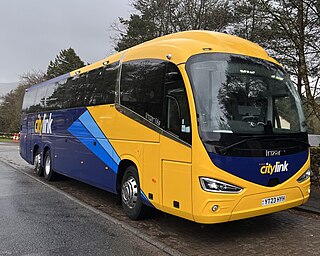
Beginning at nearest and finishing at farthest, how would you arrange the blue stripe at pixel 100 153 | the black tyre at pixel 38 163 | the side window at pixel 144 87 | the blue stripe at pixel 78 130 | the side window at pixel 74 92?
the side window at pixel 144 87 < the blue stripe at pixel 100 153 < the blue stripe at pixel 78 130 < the side window at pixel 74 92 < the black tyre at pixel 38 163

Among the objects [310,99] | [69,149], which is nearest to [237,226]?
[69,149]

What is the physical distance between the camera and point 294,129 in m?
5.73

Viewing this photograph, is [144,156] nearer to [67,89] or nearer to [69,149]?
[69,149]

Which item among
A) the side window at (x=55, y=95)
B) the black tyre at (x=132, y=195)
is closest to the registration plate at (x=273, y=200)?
the black tyre at (x=132, y=195)

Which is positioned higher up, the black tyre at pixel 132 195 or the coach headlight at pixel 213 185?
the coach headlight at pixel 213 185

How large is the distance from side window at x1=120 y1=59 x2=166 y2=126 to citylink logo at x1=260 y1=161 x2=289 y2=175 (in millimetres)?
1767

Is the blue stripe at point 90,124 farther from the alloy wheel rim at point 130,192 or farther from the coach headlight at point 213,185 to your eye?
the coach headlight at point 213,185

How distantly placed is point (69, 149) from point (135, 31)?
1308 cm

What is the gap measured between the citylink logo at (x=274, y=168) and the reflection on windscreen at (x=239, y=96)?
0.51 meters

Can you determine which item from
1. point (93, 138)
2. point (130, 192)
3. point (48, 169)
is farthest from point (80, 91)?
point (48, 169)

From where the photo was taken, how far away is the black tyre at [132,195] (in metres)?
6.48

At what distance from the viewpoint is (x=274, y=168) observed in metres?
5.29

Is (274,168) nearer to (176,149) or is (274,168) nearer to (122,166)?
(176,149)

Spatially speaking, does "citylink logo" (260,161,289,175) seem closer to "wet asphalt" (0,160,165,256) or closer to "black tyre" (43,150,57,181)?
"wet asphalt" (0,160,165,256)
